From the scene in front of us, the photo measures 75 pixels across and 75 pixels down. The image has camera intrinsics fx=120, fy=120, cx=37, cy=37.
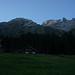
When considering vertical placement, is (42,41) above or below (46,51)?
above

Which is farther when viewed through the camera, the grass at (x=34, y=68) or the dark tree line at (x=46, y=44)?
the dark tree line at (x=46, y=44)

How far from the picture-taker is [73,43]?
78438 mm

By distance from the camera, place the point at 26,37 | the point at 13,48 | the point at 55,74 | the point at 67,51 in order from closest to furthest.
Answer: the point at 55,74, the point at 67,51, the point at 13,48, the point at 26,37

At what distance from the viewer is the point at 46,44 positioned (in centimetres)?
8481

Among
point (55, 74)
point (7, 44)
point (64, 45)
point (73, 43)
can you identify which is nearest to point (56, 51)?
point (64, 45)

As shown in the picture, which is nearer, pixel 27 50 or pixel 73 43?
pixel 27 50

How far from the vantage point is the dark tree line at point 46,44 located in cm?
7759

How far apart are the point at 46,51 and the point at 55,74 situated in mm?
73233

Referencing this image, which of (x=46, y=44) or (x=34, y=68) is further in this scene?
(x=46, y=44)

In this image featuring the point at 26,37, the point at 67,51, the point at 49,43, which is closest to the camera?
the point at 67,51

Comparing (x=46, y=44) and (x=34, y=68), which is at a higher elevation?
(x=46, y=44)

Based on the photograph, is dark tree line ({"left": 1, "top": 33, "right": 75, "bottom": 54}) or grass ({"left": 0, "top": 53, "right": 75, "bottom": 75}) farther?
dark tree line ({"left": 1, "top": 33, "right": 75, "bottom": 54})

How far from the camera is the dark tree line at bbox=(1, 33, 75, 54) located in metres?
77.6

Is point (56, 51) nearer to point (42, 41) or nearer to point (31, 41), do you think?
point (42, 41)
